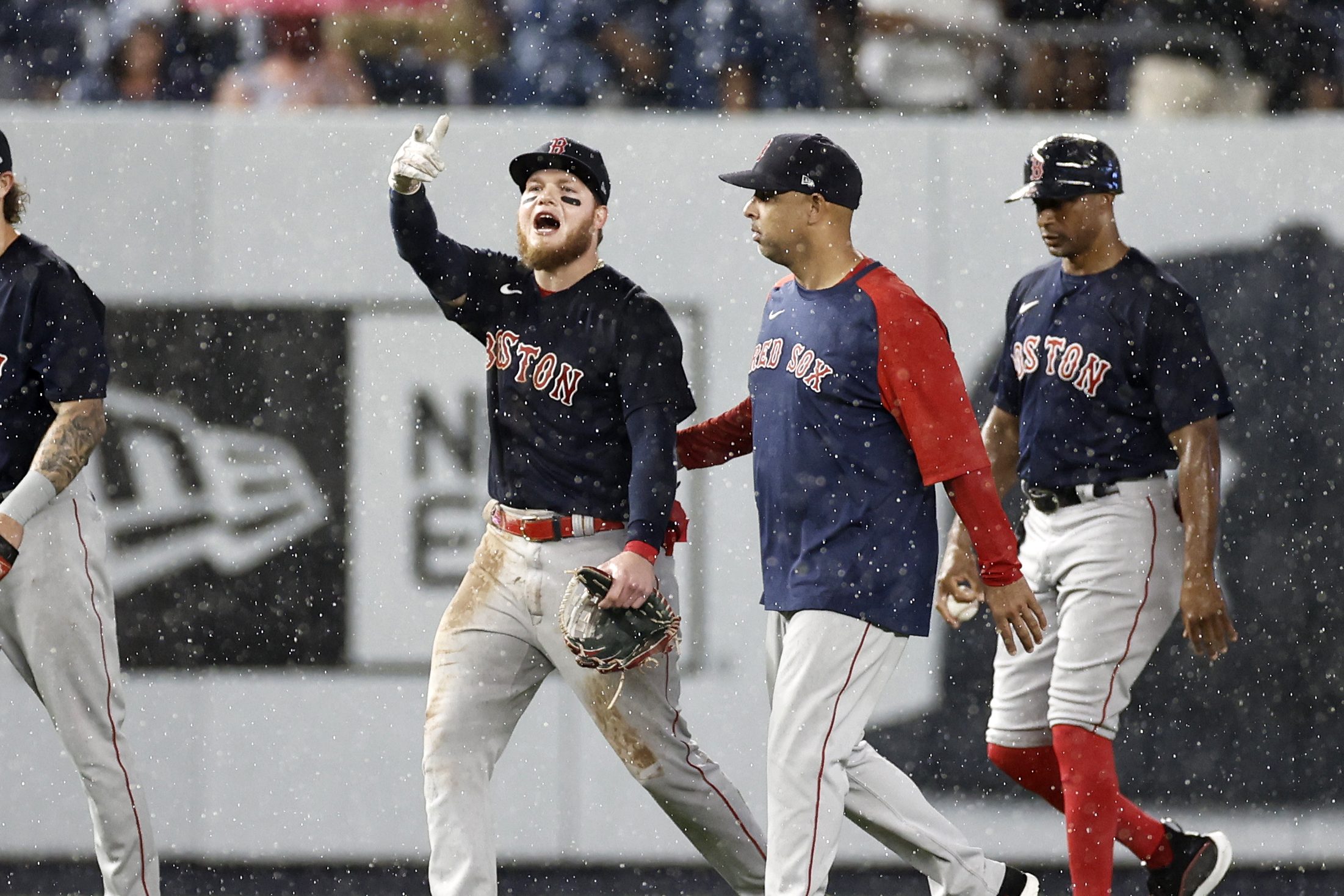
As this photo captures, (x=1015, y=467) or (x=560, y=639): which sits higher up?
(x=1015, y=467)

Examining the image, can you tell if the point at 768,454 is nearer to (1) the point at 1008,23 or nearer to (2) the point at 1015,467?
(2) the point at 1015,467

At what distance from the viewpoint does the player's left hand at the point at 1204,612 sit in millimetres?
4332

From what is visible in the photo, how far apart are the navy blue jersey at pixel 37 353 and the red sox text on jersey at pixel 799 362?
1.82 metres

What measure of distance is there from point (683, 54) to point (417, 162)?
12.8ft

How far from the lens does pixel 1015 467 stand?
16.1 feet

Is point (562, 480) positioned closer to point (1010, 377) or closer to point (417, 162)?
point (417, 162)

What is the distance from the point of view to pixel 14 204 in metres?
4.61

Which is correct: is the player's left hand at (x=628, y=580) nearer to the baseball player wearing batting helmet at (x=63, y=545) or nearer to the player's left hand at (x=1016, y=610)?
A: the player's left hand at (x=1016, y=610)

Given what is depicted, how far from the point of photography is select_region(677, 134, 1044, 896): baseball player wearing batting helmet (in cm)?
375

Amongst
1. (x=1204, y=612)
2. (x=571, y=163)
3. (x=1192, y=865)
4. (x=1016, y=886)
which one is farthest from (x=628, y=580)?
(x=1192, y=865)

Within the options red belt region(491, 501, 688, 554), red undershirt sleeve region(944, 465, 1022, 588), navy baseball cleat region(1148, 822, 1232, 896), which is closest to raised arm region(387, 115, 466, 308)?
red belt region(491, 501, 688, 554)

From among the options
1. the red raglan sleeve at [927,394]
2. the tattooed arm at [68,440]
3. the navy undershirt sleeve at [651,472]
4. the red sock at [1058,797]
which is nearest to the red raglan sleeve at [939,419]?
the red raglan sleeve at [927,394]

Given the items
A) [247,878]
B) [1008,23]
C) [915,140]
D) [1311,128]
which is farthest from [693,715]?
[1008,23]

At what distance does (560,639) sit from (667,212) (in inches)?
96.4
